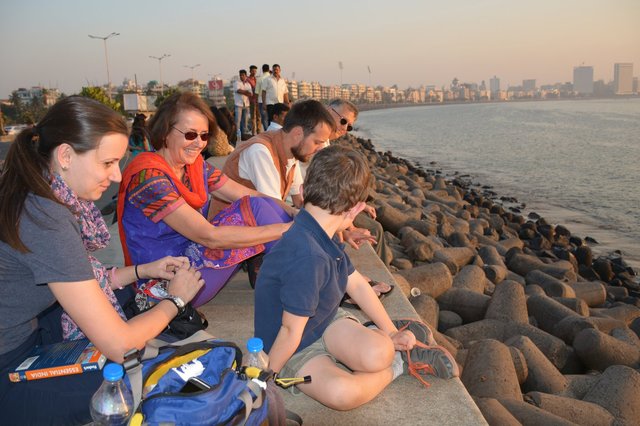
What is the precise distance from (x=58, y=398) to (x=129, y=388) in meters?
0.46

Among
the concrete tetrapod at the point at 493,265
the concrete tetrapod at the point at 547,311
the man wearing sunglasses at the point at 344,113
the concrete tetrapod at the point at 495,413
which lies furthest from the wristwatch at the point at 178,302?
the concrete tetrapod at the point at 493,265

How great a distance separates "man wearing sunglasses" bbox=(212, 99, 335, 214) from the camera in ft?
Answer: 13.4

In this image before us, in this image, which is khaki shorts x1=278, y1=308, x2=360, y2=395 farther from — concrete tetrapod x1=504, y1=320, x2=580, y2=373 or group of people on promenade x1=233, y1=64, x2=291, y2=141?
group of people on promenade x1=233, y1=64, x2=291, y2=141

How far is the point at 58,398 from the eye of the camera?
6.97 ft

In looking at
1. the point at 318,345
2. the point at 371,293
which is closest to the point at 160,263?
the point at 318,345

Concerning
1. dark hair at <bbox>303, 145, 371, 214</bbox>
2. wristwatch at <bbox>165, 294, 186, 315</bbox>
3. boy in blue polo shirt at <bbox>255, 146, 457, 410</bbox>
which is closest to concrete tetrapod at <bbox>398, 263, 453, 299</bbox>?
boy in blue polo shirt at <bbox>255, 146, 457, 410</bbox>

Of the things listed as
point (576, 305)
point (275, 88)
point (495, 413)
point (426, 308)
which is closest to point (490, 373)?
point (495, 413)

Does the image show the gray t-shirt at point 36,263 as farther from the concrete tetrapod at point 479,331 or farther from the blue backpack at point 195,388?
the concrete tetrapod at point 479,331

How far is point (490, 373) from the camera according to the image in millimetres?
3490

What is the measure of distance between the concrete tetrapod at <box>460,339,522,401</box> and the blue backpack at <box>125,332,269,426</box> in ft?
6.09

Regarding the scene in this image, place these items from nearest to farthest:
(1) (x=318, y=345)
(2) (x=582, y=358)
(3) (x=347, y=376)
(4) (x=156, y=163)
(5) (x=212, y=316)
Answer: (3) (x=347, y=376)
(1) (x=318, y=345)
(4) (x=156, y=163)
(5) (x=212, y=316)
(2) (x=582, y=358)

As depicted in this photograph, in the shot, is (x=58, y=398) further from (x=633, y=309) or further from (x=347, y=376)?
(x=633, y=309)

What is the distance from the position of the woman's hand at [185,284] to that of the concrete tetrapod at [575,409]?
2.16m

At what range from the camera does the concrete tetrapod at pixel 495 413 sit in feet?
9.47
